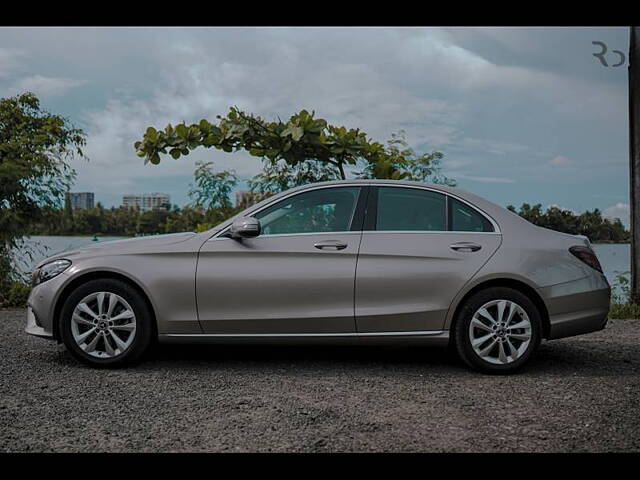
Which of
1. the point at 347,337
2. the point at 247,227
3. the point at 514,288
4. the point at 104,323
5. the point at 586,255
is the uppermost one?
the point at 247,227

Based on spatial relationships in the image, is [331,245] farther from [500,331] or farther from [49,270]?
[49,270]

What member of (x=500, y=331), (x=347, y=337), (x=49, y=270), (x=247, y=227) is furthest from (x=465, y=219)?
(x=49, y=270)

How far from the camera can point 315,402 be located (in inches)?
197

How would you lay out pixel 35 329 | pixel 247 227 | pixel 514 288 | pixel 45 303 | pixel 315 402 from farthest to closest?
pixel 35 329 < pixel 45 303 < pixel 514 288 < pixel 247 227 < pixel 315 402

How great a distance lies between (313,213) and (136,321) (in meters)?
1.72

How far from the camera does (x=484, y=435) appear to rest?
4.30 metres

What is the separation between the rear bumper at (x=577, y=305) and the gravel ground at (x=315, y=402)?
41 centimetres

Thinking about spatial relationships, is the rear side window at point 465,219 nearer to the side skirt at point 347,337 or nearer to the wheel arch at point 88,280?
the side skirt at point 347,337

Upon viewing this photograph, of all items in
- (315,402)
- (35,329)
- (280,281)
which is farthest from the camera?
(35,329)

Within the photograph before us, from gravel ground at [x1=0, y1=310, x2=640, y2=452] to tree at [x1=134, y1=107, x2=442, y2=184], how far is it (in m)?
3.66

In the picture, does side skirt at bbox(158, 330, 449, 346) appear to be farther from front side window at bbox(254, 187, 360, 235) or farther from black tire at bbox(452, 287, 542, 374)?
Answer: front side window at bbox(254, 187, 360, 235)

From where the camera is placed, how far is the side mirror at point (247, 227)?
574 cm
